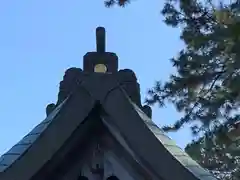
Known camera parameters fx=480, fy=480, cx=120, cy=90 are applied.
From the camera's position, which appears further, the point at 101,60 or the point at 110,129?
the point at 101,60

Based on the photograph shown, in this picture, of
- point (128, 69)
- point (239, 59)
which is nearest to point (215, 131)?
point (239, 59)

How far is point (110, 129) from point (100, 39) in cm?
48

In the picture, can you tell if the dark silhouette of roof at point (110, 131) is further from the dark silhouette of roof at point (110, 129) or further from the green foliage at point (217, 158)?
the green foliage at point (217, 158)

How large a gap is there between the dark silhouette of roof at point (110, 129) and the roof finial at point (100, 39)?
0.35 meters

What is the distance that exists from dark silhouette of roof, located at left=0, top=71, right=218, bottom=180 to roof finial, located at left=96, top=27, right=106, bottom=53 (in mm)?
348

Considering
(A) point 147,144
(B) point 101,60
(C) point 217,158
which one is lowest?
(A) point 147,144

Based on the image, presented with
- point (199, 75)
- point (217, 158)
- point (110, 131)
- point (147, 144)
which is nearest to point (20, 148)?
point (110, 131)

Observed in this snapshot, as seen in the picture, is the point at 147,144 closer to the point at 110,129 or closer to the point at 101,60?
the point at 110,129

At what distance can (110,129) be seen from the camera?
5.74ft

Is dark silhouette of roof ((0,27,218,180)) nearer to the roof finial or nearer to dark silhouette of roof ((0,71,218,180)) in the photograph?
dark silhouette of roof ((0,71,218,180))

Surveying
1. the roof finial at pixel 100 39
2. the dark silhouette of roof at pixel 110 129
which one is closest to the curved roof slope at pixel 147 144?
the dark silhouette of roof at pixel 110 129

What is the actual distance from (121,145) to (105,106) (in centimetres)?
16

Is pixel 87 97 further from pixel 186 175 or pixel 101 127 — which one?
pixel 186 175

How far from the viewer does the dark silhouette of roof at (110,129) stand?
1619mm
